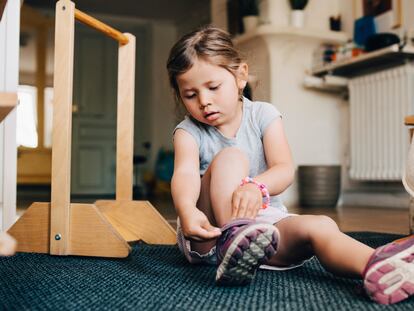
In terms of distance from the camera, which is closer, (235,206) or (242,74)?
(235,206)

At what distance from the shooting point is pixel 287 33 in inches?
128

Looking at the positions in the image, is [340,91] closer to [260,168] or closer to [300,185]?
[300,185]

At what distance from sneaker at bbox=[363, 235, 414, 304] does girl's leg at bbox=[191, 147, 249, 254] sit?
0.25 m

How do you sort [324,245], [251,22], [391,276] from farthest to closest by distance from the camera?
[251,22] < [324,245] < [391,276]

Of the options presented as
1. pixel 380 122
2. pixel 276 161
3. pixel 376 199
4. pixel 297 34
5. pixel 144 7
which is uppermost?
pixel 144 7

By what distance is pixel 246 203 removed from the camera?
0.76 m

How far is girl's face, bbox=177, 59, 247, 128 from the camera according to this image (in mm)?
917

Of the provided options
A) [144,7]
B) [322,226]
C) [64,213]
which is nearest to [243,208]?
[322,226]

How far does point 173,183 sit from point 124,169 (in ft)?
1.82

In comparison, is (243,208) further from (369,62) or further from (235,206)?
(369,62)

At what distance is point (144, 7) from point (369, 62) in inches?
120

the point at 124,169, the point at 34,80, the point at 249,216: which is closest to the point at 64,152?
the point at 124,169

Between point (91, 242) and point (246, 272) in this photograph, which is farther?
point (91, 242)

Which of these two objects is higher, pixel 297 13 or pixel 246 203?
pixel 297 13
